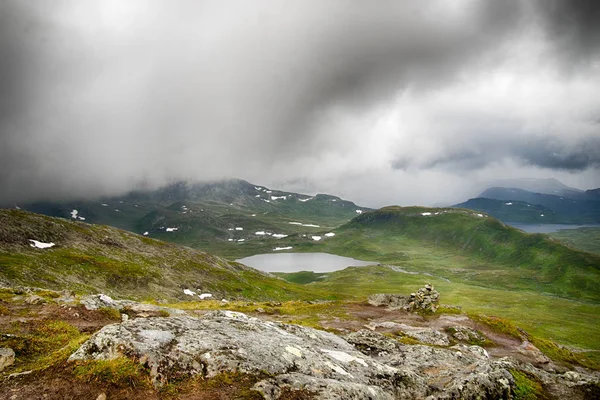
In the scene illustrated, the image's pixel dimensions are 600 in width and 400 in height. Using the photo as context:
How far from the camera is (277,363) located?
13.5m

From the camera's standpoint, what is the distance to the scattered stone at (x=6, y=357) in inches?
487

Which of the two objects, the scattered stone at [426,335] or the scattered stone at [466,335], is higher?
the scattered stone at [426,335]

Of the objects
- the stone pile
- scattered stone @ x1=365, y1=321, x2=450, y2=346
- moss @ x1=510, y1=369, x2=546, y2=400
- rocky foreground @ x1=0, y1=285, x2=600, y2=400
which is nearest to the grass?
rocky foreground @ x1=0, y1=285, x2=600, y2=400

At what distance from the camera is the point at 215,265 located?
461 ft

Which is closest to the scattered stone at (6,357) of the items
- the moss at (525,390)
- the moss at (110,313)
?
the moss at (110,313)

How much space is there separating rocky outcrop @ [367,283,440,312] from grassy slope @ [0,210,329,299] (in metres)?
56.8

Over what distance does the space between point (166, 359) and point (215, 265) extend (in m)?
136

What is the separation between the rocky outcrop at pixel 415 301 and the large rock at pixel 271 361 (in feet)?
141

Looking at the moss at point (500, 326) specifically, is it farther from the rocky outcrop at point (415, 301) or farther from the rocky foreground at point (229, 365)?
the rocky foreground at point (229, 365)

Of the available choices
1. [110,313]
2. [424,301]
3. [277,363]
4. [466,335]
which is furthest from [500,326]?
[110,313]

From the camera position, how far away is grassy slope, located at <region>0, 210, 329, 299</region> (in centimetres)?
7231

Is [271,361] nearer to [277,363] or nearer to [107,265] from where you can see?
[277,363]

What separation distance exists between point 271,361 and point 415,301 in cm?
5347

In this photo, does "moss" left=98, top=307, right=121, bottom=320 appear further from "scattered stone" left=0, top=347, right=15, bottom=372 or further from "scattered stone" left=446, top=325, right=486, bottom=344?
"scattered stone" left=446, top=325, right=486, bottom=344
